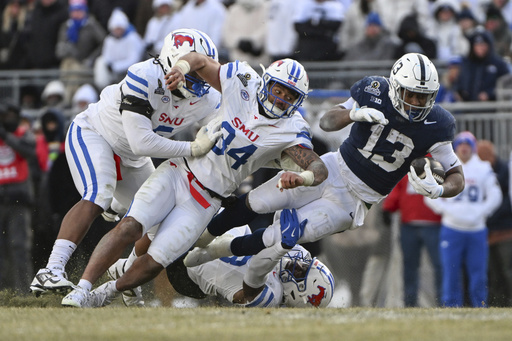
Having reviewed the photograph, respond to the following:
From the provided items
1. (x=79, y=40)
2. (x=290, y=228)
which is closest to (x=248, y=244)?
(x=290, y=228)

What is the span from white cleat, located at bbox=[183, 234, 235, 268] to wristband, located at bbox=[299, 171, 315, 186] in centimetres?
106

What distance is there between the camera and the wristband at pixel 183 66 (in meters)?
7.55

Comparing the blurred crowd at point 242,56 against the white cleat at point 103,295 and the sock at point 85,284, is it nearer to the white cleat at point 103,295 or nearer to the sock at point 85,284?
the white cleat at point 103,295

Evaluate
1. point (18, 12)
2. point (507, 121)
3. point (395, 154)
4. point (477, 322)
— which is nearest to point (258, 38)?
point (507, 121)

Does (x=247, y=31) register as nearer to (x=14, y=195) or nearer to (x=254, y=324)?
(x=14, y=195)

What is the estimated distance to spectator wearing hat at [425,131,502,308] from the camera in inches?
423

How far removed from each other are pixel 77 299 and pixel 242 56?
631 centimetres

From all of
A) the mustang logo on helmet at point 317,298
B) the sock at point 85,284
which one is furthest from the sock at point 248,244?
the sock at point 85,284

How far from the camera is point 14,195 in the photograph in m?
11.5

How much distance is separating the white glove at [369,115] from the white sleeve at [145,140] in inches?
52.1

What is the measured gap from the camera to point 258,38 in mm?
13031

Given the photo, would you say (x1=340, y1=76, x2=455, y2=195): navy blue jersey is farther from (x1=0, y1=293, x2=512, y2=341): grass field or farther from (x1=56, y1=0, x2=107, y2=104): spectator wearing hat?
(x1=56, y1=0, x2=107, y2=104): spectator wearing hat

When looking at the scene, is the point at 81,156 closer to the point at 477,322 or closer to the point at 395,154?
the point at 395,154

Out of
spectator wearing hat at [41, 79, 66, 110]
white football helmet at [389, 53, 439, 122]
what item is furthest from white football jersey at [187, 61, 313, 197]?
spectator wearing hat at [41, 79, 66, 110]
